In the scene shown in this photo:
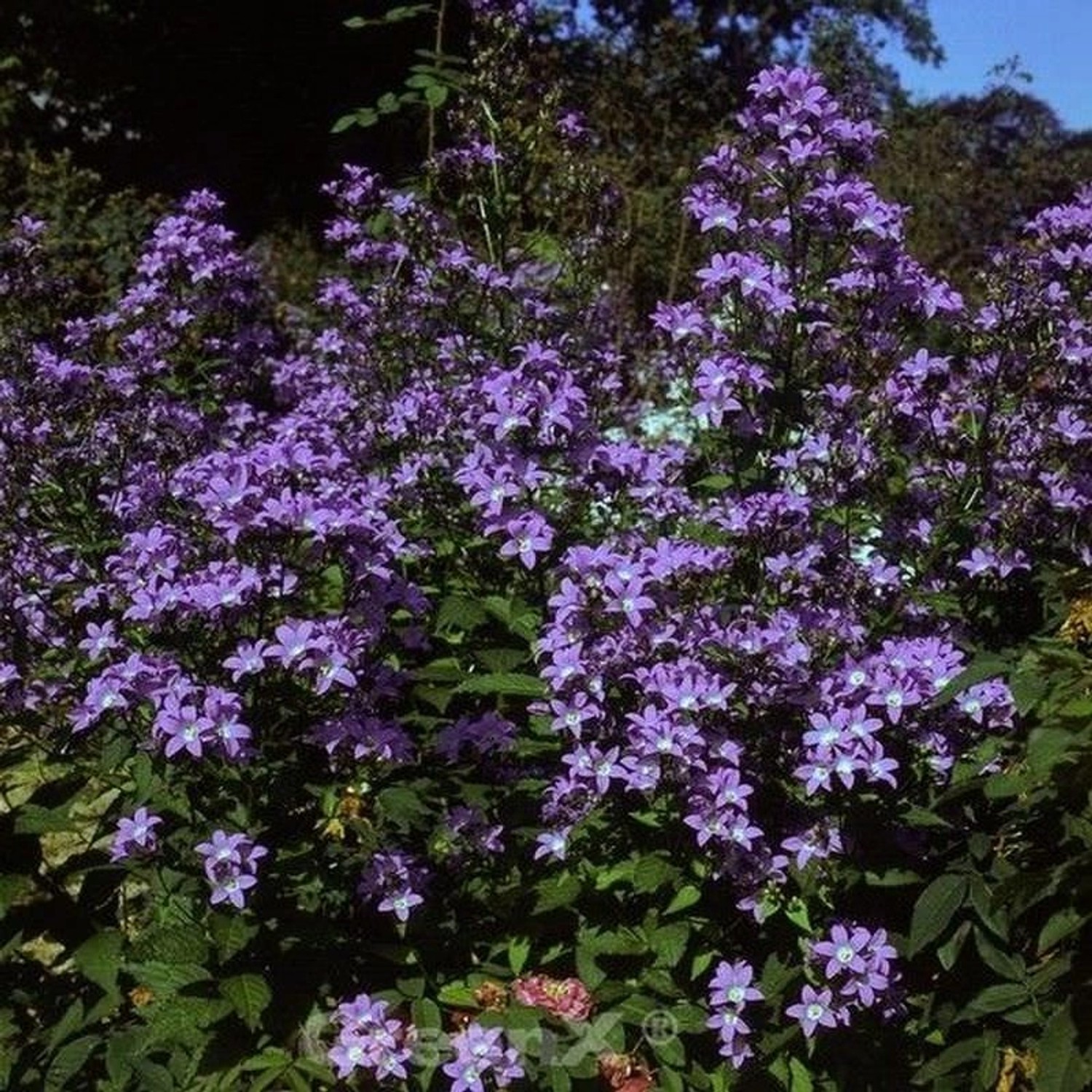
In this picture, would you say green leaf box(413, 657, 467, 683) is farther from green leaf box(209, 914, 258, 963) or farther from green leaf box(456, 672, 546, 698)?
green leaf box(209, 914, 258, 963)

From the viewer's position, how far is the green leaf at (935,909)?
265 cm

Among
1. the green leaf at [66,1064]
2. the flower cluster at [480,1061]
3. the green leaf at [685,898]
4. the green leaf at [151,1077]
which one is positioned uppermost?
the green leaf at [685,898]

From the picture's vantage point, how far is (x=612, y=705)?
287cm

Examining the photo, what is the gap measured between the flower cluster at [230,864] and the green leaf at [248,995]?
0.15 meters

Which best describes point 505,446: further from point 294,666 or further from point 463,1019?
point 463,1019

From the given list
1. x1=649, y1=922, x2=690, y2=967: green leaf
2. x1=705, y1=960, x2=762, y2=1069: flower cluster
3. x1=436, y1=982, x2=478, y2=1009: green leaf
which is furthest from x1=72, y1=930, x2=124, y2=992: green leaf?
x1=705, y1=960, x2=762, y2=1069: flower cluster

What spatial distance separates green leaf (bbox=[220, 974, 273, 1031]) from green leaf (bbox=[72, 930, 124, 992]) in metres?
0.24

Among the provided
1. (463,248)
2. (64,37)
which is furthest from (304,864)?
(64,37)

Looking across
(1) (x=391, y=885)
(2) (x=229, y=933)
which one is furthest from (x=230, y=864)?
(1) (x=391, y=885)

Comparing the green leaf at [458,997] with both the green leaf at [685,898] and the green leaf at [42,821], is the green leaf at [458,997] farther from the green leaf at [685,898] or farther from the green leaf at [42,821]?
the green leaf at [42,821]

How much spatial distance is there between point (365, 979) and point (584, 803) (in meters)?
0.63

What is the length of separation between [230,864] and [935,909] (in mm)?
1235

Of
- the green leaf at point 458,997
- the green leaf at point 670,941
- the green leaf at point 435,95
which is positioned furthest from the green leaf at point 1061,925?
the green leaf at point 435,95

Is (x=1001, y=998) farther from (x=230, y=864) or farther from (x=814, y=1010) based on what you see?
(x=230, y=864)
